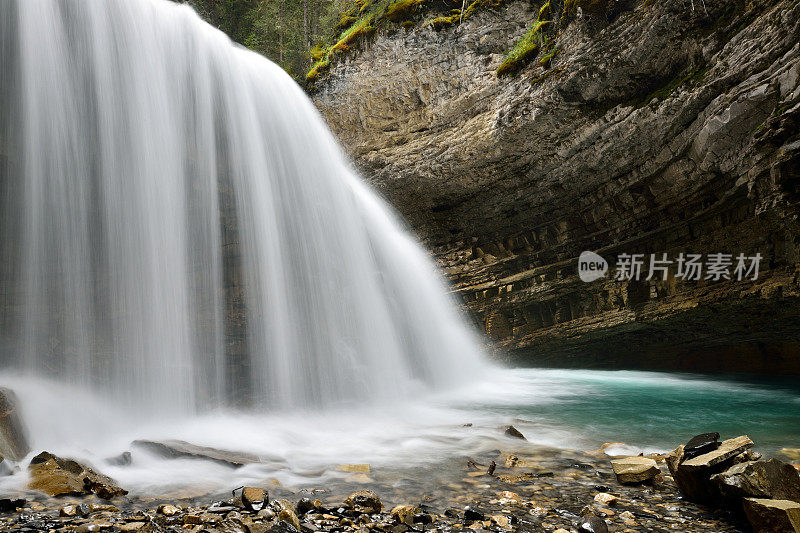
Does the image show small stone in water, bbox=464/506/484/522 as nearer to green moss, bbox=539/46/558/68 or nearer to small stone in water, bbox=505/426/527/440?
small stone in water, bbox=505/426/527/440

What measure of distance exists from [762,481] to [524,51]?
36.3 feet

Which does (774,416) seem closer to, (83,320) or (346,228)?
(346,228)

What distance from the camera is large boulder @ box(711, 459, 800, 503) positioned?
100 inches

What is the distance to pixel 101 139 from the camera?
7254mm

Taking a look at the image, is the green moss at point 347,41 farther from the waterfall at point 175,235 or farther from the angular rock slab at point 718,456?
the angular rock slab at point 718,456

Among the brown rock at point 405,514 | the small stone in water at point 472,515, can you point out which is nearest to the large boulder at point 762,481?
the small stone in water at point 472,515

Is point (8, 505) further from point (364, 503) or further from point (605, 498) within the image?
point (605, 498)

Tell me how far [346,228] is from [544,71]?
20.6 ft

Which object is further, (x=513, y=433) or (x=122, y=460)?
(x=513, y=433)

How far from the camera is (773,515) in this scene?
7.59 ft

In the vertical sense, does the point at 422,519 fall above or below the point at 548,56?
below

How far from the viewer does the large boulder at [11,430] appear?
13.7 ft

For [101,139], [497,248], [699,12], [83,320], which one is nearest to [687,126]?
[699,12]

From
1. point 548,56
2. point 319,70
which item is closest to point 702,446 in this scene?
point 548,56
